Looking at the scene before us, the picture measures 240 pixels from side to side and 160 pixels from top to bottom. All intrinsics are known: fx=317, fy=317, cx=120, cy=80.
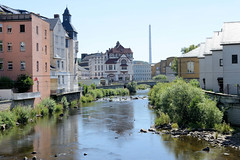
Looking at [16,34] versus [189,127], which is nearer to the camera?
[189,127]

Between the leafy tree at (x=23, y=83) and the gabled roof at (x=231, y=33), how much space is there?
25128mm

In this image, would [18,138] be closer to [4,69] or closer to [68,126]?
[68,126]

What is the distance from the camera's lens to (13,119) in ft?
115

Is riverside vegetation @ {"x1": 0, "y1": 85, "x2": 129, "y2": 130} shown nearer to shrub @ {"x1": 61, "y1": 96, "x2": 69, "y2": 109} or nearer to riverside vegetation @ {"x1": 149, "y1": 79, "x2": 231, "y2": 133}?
shrub @ {"x1": 61, "y1": 96, "x2": 69, "y2": 109}

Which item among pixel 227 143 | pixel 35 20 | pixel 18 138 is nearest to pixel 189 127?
pixel 227 143

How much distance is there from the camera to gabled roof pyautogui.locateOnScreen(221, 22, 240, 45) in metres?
33.1

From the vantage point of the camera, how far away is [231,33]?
112 feet

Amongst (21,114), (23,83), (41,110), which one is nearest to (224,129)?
(21,114)

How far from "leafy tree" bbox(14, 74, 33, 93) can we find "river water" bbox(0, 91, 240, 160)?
6.47 meters

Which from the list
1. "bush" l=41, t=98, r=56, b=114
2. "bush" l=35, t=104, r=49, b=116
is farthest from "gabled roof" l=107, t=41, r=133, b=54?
"bush" l=35, t=104, r=49, b=116

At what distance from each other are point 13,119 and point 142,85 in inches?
3493

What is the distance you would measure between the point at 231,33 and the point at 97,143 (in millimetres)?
18667

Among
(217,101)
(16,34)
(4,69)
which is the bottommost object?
(217,101)

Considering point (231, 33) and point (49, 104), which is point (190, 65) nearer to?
point (231, 33)
